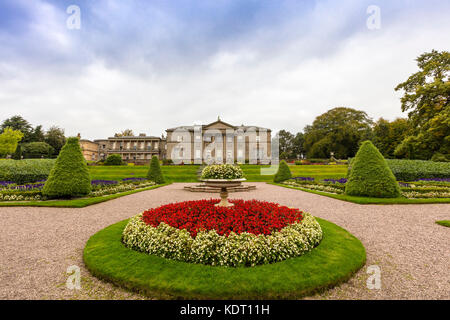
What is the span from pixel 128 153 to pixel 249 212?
206ft

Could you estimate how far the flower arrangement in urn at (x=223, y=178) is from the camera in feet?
21.8

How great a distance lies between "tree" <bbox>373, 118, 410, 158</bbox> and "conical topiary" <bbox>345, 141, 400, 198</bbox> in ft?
119

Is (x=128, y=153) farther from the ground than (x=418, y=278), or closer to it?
farther from the ground

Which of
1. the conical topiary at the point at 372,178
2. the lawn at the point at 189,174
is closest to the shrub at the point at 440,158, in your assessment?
the lawn at the point at 189,174

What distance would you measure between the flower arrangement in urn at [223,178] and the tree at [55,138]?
62071 mm

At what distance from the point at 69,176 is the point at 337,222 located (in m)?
11.7

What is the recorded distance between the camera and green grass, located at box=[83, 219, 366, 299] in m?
2.67

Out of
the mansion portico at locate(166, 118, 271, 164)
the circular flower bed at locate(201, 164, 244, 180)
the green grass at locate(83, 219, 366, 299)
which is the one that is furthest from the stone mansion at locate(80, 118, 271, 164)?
the green grass at locate(83, 219, 366, 299)

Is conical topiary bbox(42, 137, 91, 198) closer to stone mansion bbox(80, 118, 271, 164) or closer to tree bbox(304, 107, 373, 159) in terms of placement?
stone mansion bbox(80, 118, 271, 164)

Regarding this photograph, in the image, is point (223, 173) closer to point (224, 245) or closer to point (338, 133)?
point (224, 245)
